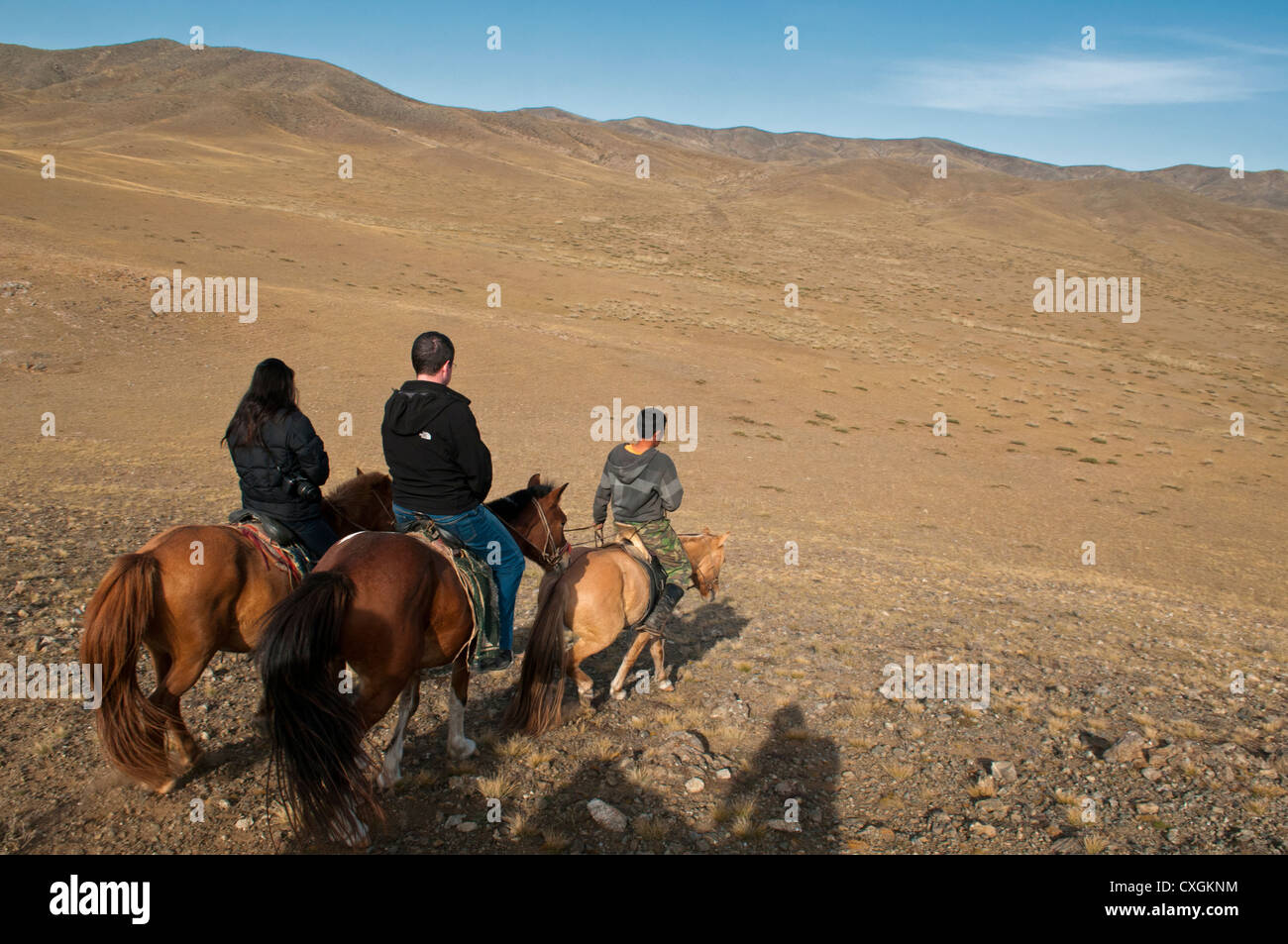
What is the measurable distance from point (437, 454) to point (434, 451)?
0.09 ft

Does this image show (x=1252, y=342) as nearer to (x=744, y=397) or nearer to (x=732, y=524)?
(x=744, y=397)

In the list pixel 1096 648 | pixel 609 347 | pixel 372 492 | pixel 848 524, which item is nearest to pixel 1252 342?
pixel 609 347

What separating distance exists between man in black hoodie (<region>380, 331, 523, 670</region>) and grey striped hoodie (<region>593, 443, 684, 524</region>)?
1.38 metres

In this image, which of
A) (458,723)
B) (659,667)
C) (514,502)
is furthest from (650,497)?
(458,723)

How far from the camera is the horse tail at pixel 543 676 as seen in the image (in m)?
5.43

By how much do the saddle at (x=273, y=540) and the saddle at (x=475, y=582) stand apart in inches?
28.7

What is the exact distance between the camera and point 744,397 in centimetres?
2555

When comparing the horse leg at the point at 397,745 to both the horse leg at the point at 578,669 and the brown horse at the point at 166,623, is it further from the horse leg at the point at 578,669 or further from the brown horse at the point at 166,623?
the horse leg at the point at 578,669

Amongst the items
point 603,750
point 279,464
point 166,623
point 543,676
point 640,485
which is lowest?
point 603,750

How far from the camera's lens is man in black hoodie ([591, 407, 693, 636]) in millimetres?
5945

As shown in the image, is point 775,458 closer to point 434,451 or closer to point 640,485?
point 640,485

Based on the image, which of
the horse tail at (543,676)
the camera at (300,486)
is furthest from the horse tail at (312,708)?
the horse tail at (543,676)

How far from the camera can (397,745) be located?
471cm

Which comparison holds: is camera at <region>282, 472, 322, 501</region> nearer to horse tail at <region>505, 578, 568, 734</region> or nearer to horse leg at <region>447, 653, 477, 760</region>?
horse leg at <region>447, 653, 477, 760</region>
